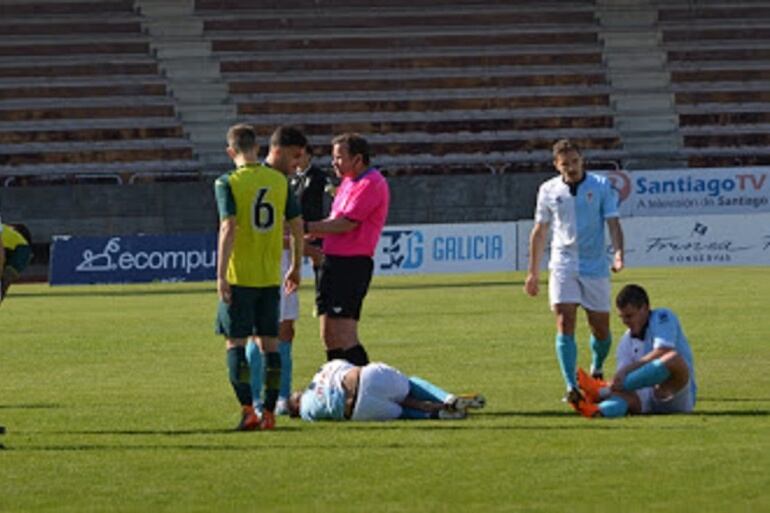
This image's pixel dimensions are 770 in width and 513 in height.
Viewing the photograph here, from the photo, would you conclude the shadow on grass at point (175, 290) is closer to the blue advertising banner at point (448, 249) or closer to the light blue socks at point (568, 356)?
the blue advertising banner at point (448, 249)

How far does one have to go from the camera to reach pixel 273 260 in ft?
43.2

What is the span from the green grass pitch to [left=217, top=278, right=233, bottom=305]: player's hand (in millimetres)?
832

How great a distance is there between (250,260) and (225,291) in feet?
0.93

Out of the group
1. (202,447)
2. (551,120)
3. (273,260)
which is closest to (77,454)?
(202,447)

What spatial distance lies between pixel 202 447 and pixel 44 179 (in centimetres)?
3505

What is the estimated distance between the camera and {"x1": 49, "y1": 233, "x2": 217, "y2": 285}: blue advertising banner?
41188mm

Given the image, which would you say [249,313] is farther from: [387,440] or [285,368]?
[285,368]

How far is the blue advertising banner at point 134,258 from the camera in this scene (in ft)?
135

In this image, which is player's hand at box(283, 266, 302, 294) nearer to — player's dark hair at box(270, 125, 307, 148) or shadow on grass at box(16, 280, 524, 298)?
player's dark hair at box(270, 125, 307, 148)

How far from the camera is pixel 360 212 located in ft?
46.1

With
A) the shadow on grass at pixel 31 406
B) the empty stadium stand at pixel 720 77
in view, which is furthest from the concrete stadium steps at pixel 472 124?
the shadow on grass at pixel 31 406

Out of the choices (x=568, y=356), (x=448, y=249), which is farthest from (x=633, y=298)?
(x=448, y=249)

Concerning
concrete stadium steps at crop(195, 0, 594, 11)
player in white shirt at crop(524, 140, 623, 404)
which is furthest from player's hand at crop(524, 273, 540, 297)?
concrete stadium steps at crop(195, 0, 594, 11)

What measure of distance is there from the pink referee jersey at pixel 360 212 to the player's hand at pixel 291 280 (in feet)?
1.24
